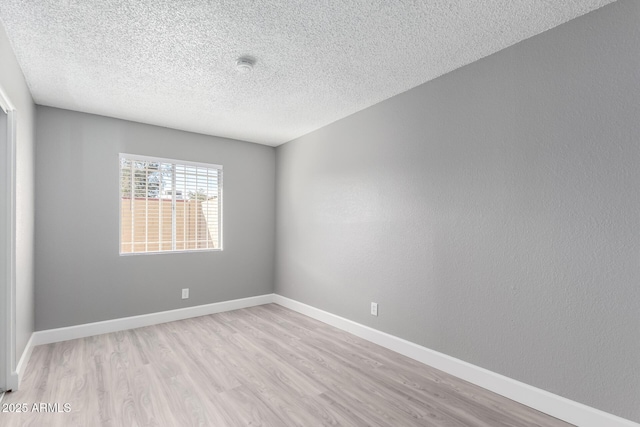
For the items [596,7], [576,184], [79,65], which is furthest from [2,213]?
[596,7]

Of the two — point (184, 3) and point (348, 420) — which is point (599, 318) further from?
point (184, 3)

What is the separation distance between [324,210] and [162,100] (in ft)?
7.22

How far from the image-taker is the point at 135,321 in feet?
12.5

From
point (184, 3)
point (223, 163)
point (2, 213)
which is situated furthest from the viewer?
point (223, 163)

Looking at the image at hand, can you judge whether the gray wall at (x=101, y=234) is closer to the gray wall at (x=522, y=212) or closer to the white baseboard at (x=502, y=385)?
the gray wall at (x=522, y=212)

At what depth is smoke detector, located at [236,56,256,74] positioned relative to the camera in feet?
8.03

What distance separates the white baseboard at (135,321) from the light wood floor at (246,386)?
4.8 inches

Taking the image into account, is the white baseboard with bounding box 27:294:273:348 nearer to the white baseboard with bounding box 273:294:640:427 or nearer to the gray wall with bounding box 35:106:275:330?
the gray wall with bounding box 35:106:275:330

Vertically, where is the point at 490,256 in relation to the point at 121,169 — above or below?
below

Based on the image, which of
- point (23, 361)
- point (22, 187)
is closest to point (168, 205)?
point (22, 187)

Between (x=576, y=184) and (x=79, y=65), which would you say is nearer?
(x=576, y=184)

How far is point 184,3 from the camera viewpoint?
6.06ft

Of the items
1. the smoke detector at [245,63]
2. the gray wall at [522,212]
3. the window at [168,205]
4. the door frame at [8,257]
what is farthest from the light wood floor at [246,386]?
the smoke detector at [245,63]

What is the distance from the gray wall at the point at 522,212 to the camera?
6.01 ft
